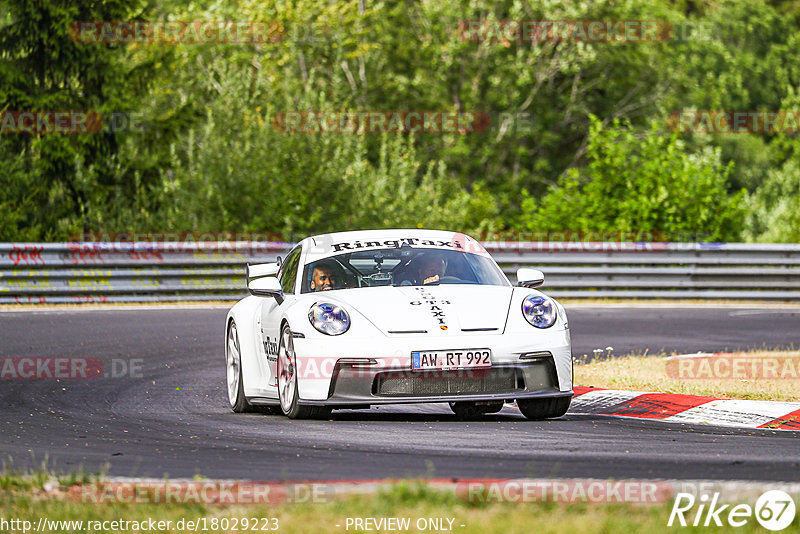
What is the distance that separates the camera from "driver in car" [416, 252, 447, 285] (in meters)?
9.66

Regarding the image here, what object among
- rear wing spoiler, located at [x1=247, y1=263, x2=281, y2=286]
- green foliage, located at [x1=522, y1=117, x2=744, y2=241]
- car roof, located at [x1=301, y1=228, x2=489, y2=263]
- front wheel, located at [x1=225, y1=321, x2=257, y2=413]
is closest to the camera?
car roof, located at [x1=301, y1=228, x2=489, y2=263]

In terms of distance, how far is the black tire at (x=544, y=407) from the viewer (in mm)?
9094

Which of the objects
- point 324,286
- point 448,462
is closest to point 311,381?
point 324,286

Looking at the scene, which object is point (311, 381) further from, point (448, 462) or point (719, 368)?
point (719, 368)

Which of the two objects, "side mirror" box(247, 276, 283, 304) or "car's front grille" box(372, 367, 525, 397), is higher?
"side mirror" box(247, 276, 283, 304)

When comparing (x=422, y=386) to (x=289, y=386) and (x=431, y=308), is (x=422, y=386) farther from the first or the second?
(x=289, y=386)

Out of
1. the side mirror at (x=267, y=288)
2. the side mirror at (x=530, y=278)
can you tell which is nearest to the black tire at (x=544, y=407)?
the side mirror at (x=530, y=278)

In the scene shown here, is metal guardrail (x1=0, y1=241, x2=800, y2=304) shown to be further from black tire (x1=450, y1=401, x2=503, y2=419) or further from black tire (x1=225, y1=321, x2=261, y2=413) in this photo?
black tire (x1=450, y1=401, x2=503, y2=419)

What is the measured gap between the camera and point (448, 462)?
266 inches

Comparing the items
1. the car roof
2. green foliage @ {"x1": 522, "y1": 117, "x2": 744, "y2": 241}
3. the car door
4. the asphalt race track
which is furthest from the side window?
green foliage @ {"x1": 522, "y1": 117, "x2": 744, "y2": 241}

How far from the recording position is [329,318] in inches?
345

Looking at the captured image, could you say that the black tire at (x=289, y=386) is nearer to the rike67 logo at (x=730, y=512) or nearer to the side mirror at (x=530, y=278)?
the side mirror at (x=530, y=278)

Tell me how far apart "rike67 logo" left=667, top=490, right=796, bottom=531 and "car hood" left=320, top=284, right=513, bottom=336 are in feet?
11.0

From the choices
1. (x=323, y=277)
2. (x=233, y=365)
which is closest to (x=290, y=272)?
(x=323, y=277)
